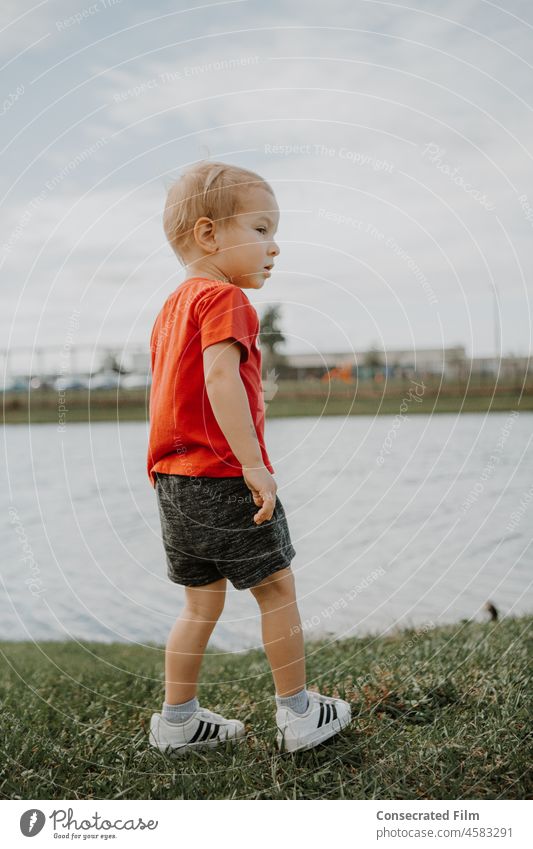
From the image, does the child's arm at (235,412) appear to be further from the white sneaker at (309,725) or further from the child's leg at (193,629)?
the white sneaker at (309,725)

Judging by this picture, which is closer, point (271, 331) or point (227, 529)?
point (227, 529)

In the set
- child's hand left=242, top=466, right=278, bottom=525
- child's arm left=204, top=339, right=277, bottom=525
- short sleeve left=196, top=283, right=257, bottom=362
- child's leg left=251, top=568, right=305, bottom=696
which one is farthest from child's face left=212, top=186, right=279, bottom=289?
child's leg left=251, top=568, right=305, bottom=696

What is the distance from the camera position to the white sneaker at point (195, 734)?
209cm

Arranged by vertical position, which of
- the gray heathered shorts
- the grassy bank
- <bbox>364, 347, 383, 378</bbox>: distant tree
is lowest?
the gray heathered shorts

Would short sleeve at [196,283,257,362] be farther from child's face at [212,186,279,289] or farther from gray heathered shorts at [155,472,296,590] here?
gray heathered shorts at [155,472,296,590]

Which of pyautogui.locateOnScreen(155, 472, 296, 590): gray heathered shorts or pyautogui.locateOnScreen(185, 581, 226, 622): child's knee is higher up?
pyautogui.locateOnScreen(155, 472, 296, 590): gray heathered shorts

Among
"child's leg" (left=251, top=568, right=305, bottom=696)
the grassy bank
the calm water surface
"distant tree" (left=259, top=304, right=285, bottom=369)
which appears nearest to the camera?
"child's leg" (left=251, top=568, right=305, bottom=696)

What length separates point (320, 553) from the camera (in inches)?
201

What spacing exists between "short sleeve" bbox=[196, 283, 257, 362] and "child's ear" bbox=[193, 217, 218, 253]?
129 mm

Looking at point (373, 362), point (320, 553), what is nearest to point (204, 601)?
point (373, 362)

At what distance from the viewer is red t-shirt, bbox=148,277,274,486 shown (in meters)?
1.93

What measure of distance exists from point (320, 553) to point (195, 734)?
3.05 m

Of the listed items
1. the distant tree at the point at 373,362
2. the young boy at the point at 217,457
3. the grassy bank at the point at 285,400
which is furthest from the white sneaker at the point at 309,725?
the distant tree at the point at 373,362

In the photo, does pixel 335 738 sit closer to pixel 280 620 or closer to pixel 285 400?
pixel 280 620
